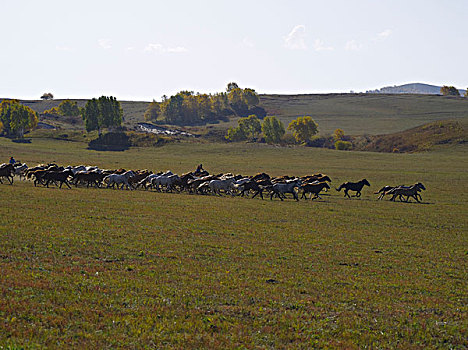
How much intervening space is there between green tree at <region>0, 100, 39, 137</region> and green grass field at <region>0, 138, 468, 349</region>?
9895 centimetres

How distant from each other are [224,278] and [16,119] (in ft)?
381

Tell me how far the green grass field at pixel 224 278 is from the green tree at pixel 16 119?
99.0m

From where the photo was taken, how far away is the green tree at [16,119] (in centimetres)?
11438

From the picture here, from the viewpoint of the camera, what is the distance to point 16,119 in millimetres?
114375

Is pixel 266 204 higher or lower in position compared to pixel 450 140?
lower

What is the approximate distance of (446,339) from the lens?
896 cm

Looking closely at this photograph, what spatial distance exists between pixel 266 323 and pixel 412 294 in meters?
4.57

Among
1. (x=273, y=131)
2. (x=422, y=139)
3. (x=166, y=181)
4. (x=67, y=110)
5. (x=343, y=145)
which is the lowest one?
(x=166, y=181)

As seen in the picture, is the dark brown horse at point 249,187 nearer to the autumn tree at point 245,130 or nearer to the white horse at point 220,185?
the white horse at point 220,185

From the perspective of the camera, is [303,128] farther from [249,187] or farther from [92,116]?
[249,187]

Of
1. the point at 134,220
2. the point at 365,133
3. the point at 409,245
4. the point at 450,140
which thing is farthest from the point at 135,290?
the point at 365,133

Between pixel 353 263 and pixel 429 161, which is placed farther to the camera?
pixel 429 161

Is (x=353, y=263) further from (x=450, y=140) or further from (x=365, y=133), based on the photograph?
(x=365, y=133)

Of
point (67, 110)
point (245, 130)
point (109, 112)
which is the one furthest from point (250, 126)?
point (67, 110)
